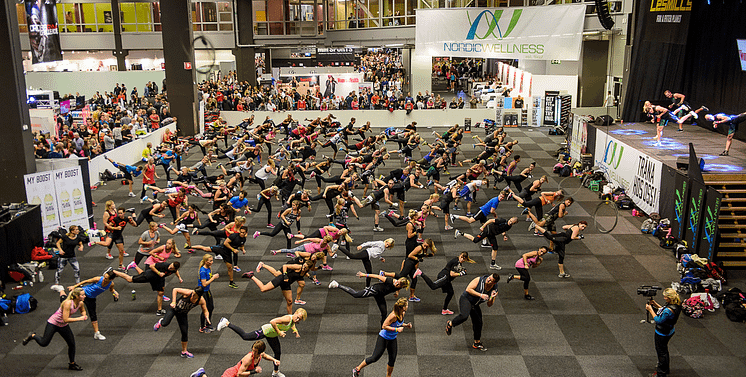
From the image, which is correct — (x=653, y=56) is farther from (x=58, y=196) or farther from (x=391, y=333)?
(x=58, y=196)

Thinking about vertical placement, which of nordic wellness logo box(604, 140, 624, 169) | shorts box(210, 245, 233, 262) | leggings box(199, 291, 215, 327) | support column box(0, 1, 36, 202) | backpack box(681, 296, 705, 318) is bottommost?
backpack box(681, 296, 705, 318)

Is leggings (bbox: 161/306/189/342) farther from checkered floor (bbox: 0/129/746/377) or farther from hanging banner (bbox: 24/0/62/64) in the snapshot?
hanging banner (bbox: 24/0/62/64)

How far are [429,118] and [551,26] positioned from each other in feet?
29.1

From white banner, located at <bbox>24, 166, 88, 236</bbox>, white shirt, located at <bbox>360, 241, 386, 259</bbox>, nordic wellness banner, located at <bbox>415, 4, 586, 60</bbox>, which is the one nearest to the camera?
white shirt, located at <bbox>360, 241, 386, 259</bbox>

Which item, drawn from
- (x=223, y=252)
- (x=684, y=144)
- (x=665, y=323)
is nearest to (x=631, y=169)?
(x=684, y=144)

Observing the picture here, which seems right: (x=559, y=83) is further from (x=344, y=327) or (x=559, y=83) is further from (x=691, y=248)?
(x=344, y=327)

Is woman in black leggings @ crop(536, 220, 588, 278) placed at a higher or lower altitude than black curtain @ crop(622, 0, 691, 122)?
lower

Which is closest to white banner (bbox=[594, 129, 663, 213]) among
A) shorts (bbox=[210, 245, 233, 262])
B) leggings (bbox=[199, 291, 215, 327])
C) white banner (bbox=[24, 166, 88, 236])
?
shorts (bbox=[210, 245, 233, 262])

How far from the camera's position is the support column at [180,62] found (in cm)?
→ 3422

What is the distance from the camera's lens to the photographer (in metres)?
10.0

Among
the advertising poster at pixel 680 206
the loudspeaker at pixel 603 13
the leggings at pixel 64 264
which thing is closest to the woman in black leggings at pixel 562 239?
the advertising poster at pixel 680 206

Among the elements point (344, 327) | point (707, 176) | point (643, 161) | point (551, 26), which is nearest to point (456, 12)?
point (551, 26)

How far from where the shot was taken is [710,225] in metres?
15.1

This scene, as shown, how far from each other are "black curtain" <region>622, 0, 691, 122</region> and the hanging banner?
2652 centimetres
